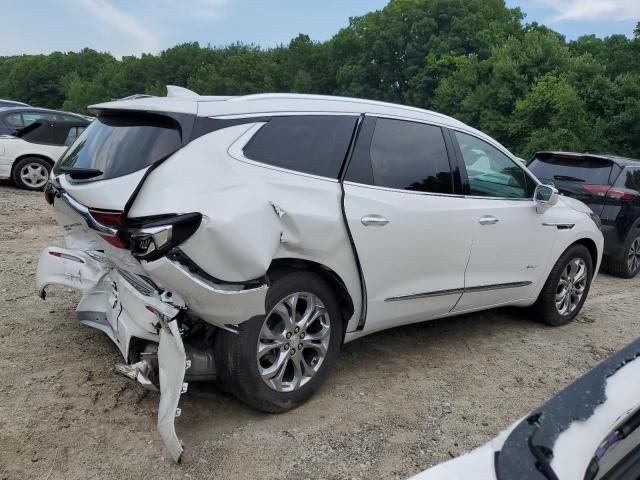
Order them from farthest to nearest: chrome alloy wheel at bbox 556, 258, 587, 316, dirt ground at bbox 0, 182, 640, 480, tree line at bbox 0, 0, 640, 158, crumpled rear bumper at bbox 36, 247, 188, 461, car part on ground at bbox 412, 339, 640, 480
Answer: tree line at bbox 0, 0, 640, 158, chrome alloy wheel at bbox 556, 258, 587, 316, dirt ground at bbox 0, 182, 640, 480, crumpled rear bumper at bbox 36, 247, 188, 461, car part on ground at bbox 412, 339, 640, 480

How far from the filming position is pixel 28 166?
10.5m

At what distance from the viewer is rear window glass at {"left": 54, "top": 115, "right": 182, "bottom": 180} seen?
2.86 m

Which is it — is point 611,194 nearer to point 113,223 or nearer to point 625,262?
point 625,262

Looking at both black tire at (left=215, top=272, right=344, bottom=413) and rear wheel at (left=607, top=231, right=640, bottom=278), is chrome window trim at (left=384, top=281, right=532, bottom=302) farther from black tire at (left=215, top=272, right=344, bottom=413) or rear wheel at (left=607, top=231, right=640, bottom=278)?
rear wheel at (left=607, top=231, right=640, bottom=278)

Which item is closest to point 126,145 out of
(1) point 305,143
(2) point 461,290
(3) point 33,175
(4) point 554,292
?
(1) point 305,143

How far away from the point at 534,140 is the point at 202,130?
2472 centimetres

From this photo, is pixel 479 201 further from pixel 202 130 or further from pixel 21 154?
pixel 21 154

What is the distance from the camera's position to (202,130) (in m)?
2.89

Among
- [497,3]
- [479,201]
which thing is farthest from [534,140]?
[497,3]

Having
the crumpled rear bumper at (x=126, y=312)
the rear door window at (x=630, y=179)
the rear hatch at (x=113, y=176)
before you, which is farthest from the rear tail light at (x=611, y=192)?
the crumpled rear bumper at (x=126, y=312)

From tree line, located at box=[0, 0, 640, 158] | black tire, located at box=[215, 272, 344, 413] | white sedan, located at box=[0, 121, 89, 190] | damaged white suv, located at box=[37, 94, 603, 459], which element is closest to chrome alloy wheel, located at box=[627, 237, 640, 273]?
damaged white suv, located at box=[37, 94, 603, 459]

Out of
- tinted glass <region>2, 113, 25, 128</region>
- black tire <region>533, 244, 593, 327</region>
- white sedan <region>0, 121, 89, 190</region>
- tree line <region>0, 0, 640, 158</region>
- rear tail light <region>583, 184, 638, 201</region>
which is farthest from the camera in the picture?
tree line <region>0, 0, 640, 158</region>

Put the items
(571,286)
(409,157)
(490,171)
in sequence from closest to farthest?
(409,157) → (490,171) → (571,286)

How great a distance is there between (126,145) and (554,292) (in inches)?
147
